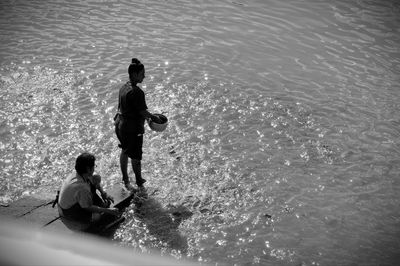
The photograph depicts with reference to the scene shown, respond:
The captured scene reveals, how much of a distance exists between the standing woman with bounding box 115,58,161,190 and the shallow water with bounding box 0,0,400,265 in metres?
0.78

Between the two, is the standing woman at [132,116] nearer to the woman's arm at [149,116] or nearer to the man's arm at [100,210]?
the woman's arm at [149,116]

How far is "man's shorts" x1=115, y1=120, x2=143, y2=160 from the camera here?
5949 millimetres

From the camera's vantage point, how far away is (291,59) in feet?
37.3

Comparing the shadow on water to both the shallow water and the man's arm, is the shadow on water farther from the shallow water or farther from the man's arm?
the man's arm

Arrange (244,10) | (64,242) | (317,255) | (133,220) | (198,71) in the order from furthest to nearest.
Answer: (244,10) → (198,71) → (133,220) → (317,255) → (64,242)

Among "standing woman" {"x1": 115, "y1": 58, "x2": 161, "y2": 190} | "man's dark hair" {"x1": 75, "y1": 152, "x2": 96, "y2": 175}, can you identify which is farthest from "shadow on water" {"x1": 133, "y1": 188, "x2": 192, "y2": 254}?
"man's dark hair" {"x1": 75, "y1": 152, "x2": 96, "y2": 175}

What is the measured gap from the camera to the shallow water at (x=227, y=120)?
5.84m

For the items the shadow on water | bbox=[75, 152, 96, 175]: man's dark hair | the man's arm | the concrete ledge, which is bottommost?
the shadow on water

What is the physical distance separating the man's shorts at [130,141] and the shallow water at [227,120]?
81 centimetres

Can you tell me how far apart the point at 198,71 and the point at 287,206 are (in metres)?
5.31

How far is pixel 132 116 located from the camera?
5.83 m

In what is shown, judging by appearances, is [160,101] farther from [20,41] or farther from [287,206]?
[20,41]

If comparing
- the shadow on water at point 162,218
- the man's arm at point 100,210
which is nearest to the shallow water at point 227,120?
the shadow on water at point 162,218

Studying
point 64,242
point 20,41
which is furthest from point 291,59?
point 64,242
